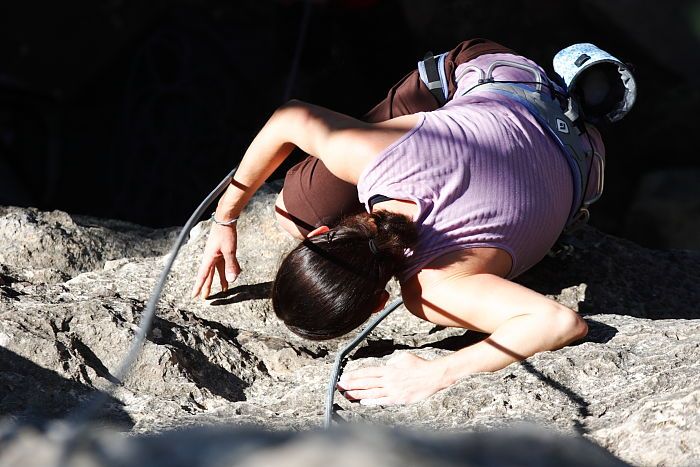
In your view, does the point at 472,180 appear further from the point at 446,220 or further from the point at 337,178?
the point at 337,178

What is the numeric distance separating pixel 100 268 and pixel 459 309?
2.87ft

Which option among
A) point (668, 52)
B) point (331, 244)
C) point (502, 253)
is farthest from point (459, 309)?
point (668, 52)

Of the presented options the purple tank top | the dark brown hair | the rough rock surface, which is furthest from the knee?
the rough rock surface

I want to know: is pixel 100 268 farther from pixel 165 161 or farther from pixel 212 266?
pixel 165 161

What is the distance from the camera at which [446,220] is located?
Answer: 1628 mm

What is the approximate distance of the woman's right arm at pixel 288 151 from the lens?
5.50 feet

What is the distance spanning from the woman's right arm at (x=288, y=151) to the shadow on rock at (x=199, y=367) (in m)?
0.22

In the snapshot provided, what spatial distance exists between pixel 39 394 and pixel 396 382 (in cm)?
57

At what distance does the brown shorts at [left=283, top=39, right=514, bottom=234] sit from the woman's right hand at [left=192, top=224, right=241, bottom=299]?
16cm

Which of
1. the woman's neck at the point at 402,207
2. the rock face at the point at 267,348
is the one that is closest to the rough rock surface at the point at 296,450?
the rock face at the point at 267,348

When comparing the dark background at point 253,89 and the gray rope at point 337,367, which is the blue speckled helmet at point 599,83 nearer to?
the gray rope at point 337,367

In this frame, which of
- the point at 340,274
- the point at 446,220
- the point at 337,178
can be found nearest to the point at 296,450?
the point at 340,274

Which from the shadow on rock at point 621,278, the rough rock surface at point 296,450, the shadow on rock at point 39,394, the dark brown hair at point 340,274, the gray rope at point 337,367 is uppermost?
the rough rock surface at point 296,450

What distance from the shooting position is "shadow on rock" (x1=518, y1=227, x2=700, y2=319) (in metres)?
2.09
